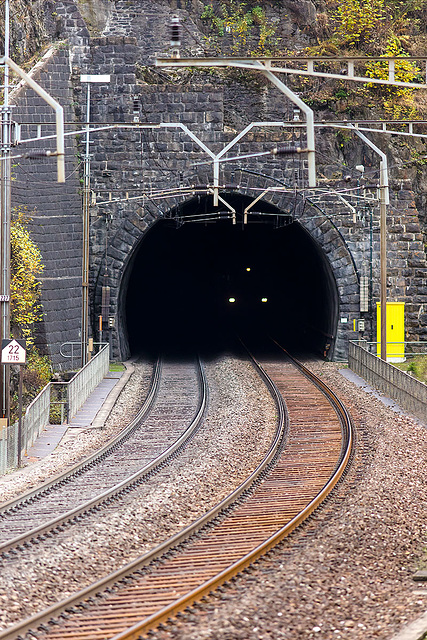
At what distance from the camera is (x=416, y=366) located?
32125 millimetres

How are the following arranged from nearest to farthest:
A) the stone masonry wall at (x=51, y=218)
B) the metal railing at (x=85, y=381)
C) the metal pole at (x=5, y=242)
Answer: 1. the metal pole at (x=5, y=242)
2. the metal railing at (x=85, y=381)
3. the stone masonry wall at (x=51, y=218)

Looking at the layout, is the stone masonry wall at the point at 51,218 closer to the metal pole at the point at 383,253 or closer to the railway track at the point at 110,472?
the railway track at the point at 110,472

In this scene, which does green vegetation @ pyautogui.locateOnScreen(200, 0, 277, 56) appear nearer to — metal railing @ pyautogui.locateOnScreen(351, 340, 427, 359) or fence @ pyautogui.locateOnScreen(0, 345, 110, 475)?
metal railing @ pyautogui.locateOnScreen(351, 340, 427, 359)

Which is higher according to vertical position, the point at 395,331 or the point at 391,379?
the point at 395,331

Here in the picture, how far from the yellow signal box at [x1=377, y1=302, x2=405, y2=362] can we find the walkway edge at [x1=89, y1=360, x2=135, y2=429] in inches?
409

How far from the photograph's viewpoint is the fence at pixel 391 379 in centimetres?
2361

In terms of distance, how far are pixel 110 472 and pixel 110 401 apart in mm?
9712

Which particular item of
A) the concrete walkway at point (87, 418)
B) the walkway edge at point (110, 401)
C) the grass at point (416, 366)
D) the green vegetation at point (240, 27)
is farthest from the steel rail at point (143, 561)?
the green vegetation at point (240, 27)

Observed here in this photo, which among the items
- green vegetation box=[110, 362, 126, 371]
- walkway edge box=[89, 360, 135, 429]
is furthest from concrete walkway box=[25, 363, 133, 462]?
green vegetation box=[110, 362, 126, 371]

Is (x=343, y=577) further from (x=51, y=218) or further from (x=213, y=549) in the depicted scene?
(x=51, y=218)

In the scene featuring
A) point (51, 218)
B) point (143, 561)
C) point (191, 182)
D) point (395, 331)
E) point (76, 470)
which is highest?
point (191, 182)

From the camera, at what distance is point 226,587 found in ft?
34.2

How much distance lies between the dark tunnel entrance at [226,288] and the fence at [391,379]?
3.46 meters

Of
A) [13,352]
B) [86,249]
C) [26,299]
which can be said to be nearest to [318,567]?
[13,352]
